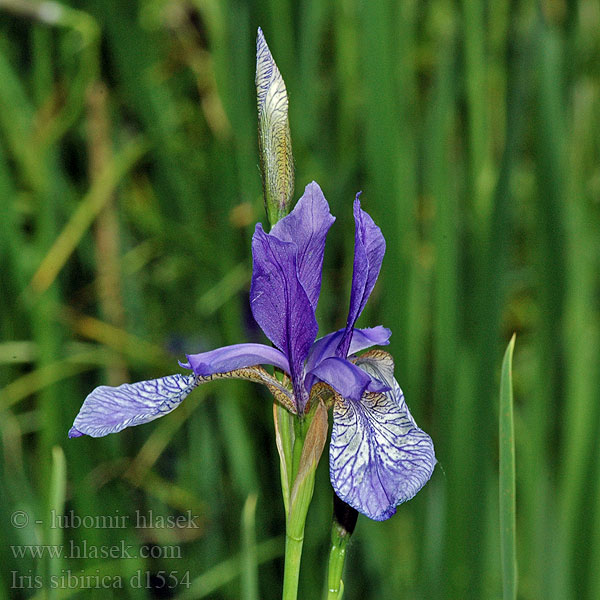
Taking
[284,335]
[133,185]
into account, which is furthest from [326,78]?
[284,335]

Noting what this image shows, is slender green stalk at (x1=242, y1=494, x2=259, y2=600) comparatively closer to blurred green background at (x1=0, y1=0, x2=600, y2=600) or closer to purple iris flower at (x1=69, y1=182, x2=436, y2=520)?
blurred green background at (x1=0, y1=0, x2=600, y2=600)

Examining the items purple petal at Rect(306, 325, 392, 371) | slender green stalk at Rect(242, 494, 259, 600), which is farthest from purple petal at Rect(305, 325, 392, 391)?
slender green stalk at Rect(242, 494, 259, 600)

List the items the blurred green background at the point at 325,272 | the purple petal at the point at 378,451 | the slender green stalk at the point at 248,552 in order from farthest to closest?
the blurred green background at the point at 325,272, the slender green stalk at the point at 248,552, the purple petal at the point at 378,451

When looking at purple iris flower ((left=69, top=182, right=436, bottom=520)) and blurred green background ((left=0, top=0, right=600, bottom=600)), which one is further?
blurred green background ((left=0, top=0, right=600, bottom=600))

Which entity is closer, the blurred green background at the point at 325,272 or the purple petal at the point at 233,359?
the purple petal at the point at 233,359

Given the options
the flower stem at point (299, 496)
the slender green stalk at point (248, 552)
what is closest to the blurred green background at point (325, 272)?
the slender green stalk at point (248, 552)

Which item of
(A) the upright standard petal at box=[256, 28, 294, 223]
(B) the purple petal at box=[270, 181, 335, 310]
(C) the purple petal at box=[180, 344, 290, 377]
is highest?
(A) the upright standard petal at box=[256, 28, 294, 223]

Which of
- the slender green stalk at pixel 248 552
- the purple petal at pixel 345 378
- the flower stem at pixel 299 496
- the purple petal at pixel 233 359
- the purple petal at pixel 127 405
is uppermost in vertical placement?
the purple petal at pixel 233 359

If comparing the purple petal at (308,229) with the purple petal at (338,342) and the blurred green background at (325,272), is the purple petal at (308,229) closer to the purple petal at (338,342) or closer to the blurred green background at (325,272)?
the purple petal at (338,342)

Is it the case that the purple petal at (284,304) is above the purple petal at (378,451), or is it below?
above
